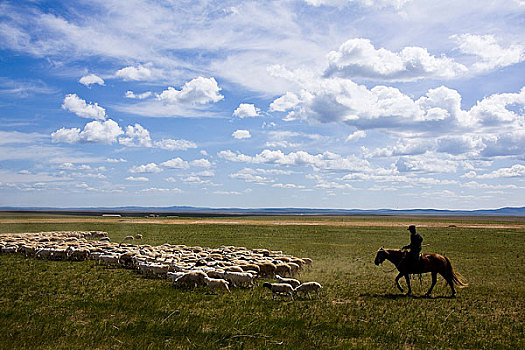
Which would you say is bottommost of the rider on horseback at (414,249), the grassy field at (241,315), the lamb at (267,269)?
the grassy field at (241,315)

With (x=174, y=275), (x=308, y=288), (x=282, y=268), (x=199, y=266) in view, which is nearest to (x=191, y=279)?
(x=174, y=275)

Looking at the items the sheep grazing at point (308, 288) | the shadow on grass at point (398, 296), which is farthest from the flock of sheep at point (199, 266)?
the shadow on grass at point (398, 296)

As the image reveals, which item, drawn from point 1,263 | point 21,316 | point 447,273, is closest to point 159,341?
point 21,316

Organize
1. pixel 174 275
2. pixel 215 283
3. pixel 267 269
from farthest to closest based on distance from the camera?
pixel 267 269, pixel 174 275, pixel 215 283

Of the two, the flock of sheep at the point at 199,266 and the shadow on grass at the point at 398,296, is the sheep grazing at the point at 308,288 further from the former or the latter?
the shadow on grass at the point at 398,296

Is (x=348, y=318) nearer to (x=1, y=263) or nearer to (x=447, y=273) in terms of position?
(x=447, y=273)

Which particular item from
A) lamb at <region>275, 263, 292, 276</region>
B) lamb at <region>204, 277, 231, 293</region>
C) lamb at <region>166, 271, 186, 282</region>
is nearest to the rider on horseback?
lamb at <region>275, 263, 292, 276</region>

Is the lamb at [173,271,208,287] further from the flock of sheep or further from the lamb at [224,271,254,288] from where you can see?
the lamb at [224,271,254,288]

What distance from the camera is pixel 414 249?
623 inches

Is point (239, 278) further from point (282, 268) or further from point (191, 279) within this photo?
point (282, 268)

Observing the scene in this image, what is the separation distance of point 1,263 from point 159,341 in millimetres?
16456

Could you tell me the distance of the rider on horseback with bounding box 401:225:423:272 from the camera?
51.5ft

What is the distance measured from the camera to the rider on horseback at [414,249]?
15.7m

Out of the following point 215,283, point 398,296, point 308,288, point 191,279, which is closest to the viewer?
point 308,288
